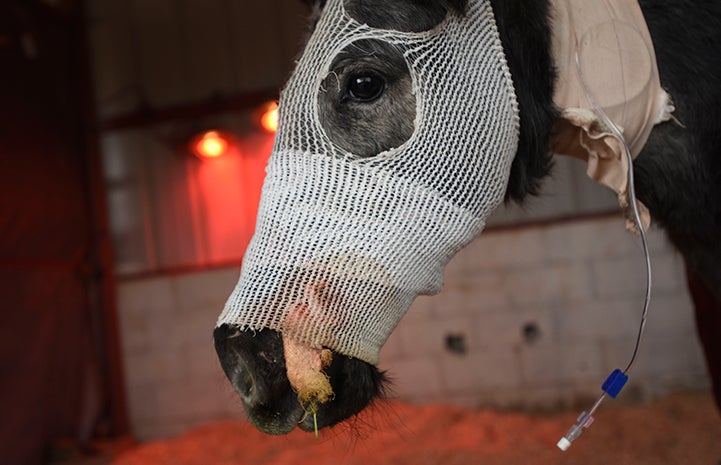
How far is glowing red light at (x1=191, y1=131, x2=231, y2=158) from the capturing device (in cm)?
372

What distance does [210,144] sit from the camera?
3734 millimetres


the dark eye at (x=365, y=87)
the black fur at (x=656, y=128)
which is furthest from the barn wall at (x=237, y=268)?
the dark eye at (x=365, y=87)

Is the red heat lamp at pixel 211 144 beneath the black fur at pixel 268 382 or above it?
above

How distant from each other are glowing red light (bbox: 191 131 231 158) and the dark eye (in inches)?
109

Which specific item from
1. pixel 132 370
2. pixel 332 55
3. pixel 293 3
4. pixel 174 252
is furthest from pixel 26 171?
pixel 332 55

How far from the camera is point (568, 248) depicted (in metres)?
3.47

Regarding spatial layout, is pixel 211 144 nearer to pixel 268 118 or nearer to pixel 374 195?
pixel 268 118

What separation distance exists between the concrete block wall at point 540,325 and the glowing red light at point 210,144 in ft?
2.28

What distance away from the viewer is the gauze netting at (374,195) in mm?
996

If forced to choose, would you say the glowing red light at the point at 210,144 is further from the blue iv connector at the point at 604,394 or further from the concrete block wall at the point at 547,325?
the blue iv connector at the point at 604,394

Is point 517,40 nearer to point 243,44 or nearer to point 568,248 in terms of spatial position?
point 568,248

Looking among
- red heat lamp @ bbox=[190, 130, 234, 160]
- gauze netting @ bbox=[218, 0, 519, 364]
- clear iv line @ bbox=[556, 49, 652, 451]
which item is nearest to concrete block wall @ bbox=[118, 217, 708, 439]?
red heat lamp @ bbox=[190, 130, 234, 160]

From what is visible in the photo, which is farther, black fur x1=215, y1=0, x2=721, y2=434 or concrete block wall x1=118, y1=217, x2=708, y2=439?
concrete block wall x1=118, y1=217, x2=708, y2=439

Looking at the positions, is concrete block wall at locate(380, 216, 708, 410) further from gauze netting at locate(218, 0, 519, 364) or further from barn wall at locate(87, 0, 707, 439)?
gauze netting at locate(218, 0, 519, 364)
